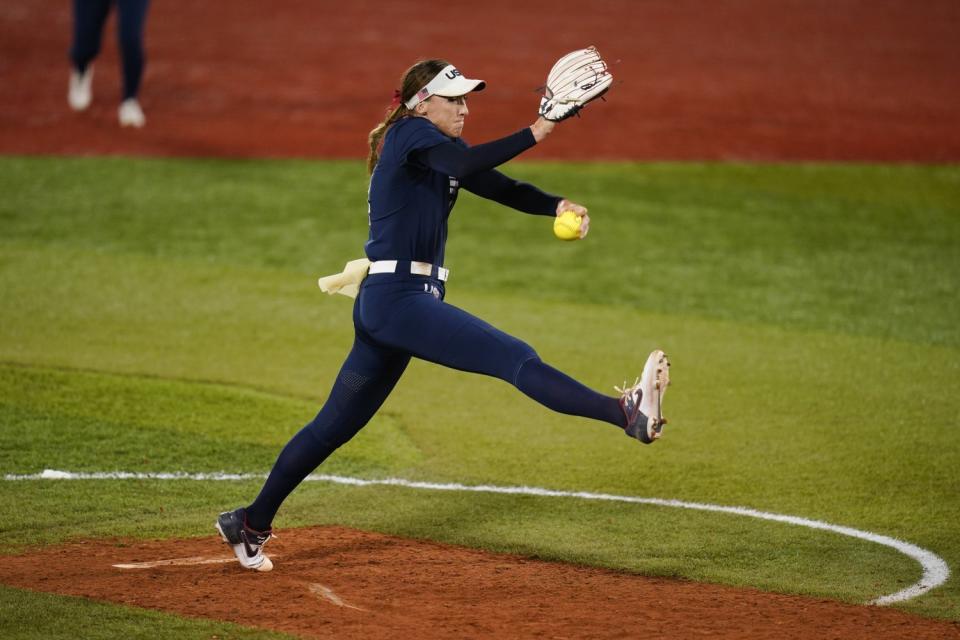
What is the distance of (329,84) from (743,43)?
7.04 m

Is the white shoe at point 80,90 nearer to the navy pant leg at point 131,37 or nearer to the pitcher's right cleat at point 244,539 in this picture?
the navy pant leg at point 131,37

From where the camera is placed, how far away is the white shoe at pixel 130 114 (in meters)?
14.7

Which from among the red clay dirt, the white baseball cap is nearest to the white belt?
the white baseball cap

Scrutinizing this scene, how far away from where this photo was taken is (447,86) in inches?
195

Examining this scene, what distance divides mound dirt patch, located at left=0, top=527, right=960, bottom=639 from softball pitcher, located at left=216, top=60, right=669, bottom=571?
28 cm

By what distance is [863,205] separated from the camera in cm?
1343

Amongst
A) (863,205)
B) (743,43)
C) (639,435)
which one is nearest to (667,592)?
(639,435)

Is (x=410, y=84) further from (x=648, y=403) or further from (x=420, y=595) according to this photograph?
(x=420, y=595)

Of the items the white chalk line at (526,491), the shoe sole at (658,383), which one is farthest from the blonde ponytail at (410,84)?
the white chalk line at (526,491)

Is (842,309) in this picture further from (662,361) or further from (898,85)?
(898,85)

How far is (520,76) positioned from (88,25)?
20.2 feet

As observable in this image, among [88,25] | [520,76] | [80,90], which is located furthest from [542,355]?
[520,76]

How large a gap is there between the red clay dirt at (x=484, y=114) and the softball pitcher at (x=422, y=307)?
A: 54 centimetres

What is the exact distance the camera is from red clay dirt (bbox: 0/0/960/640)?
4.84 meters
